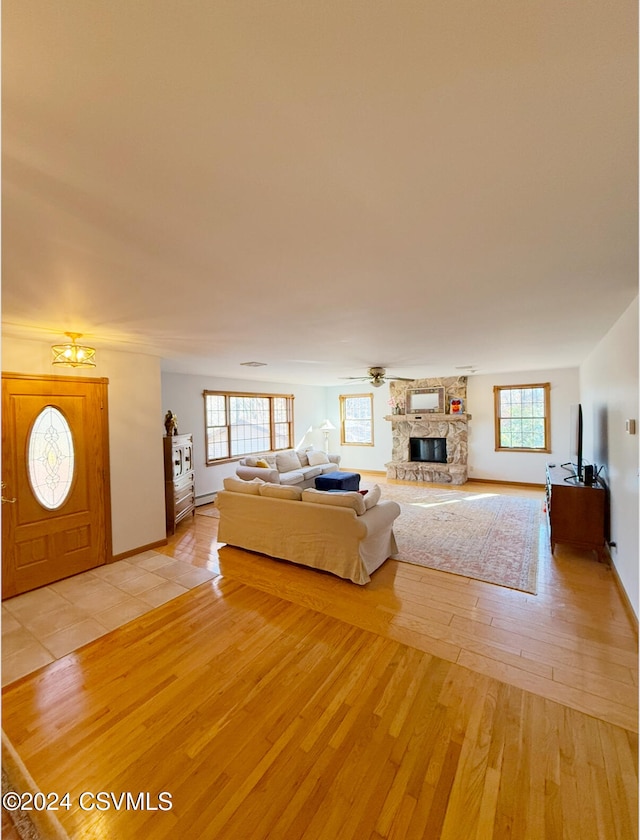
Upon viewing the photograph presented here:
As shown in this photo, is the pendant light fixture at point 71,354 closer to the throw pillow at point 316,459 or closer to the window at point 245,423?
the window at point 245,423

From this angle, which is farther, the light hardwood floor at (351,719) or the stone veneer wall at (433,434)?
the stone veneer wall at (433,434)

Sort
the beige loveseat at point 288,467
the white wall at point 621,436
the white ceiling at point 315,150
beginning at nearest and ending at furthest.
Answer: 1. the white ceiling at point 315,150
2. the white wall at point 621,436
3. the beige loveseat at point 288,467

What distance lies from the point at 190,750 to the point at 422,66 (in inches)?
111

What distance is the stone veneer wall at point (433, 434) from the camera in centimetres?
765

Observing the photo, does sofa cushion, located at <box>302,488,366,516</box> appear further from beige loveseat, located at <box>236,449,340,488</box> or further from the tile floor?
beige loveseat, located at <box>236,449,340,488</box>

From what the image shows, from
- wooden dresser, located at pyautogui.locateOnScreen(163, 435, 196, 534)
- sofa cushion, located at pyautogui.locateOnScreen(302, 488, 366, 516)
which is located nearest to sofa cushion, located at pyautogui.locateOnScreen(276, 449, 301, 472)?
wooden dresser, located at pyautogui.locateOnScreen(163, 435, 196, 534)

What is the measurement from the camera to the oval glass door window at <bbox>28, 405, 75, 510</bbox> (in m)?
3.40

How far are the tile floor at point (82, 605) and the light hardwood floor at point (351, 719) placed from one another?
0.20 m

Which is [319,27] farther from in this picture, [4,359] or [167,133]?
[4,359]

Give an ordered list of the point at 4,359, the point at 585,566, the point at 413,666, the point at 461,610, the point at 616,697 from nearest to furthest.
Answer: the point at 616,697 < the point at 413,666 < the point at 461,610 < the point at 4,359 < the point at 585,566

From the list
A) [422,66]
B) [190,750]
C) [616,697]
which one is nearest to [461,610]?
[616,697]

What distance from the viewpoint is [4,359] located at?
10.7 feet

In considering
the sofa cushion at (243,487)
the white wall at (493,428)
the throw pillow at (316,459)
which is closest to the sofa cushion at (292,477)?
the throw pillow at (316,459)

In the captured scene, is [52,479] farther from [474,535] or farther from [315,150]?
[474,535]
